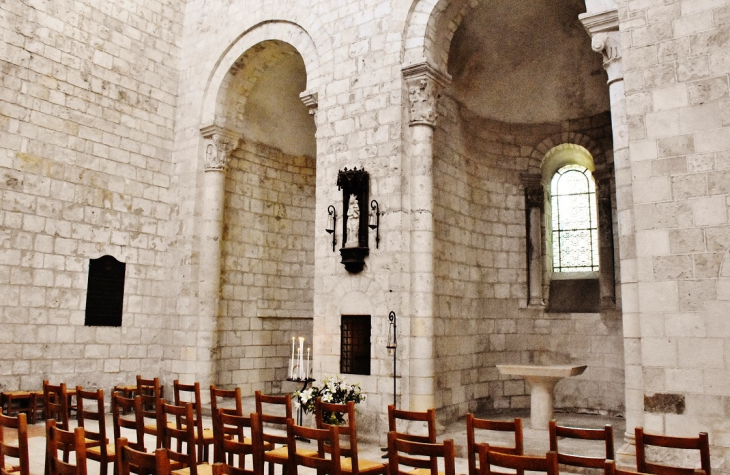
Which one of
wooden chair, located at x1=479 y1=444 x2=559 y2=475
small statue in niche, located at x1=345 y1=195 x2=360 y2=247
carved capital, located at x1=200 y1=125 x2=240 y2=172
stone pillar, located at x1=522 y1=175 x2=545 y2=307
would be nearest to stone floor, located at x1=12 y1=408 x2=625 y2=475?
stone pillar, located at x1=522 y1=175 x2=545 y2=307

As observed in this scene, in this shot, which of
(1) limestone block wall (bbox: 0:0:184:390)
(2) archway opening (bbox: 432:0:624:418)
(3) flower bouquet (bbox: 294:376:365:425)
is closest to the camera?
(3) flower bouquet (bbox: 294:376:365:425)

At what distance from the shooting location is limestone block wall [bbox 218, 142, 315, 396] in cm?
1079

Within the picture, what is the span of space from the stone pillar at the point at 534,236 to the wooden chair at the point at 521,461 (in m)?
7.09

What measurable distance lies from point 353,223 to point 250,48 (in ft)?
14.1

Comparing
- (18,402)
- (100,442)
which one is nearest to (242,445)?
(100,442)

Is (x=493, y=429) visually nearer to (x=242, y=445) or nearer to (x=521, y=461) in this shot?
(x=521, y=461)

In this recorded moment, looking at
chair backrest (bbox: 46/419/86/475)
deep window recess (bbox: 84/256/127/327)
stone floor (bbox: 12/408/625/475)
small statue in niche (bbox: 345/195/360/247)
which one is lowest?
stone floor (bbox: 12/408/625/475)

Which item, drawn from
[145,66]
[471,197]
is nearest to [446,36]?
[471,197]

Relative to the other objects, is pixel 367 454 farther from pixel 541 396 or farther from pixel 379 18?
pixel 379 18

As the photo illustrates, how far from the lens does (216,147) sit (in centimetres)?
1058

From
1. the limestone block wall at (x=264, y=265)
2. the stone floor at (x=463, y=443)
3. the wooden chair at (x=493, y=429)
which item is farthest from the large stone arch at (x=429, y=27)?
the wooden chair at (x=493, y=429)

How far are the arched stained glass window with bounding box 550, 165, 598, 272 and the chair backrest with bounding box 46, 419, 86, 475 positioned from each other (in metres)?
8.67

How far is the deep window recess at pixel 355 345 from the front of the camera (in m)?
7.96

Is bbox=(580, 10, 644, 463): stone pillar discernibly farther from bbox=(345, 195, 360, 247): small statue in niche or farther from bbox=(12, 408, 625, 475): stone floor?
bbox=(345, 195, 360, 247): small statue in niche
